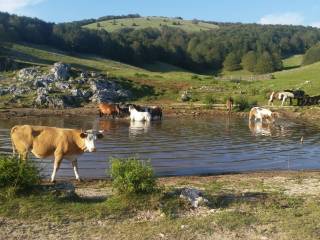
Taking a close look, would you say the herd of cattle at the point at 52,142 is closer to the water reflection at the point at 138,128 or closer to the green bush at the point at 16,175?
the green bush at the point at 16,175

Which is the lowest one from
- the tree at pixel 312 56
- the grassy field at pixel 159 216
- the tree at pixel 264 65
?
the grassy field at pixel 159 216

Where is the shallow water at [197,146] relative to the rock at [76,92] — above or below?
below

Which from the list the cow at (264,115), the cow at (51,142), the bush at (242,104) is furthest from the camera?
the bush at (242,104)

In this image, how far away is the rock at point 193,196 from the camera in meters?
12.9

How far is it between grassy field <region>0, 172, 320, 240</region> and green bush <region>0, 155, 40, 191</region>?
317mm

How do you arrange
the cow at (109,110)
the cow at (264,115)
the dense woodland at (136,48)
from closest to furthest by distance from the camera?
the cow at (264,115) → the cow at (109,110) → the dense woodland at (136,48)

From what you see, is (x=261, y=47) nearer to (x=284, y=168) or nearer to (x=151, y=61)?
(x=151, y=61)

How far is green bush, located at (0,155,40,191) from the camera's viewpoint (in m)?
12.7

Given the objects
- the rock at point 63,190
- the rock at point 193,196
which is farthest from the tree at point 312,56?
the rock at point 63,190

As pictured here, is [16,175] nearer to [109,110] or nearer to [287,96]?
[109,110]

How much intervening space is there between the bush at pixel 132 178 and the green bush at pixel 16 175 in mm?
1969

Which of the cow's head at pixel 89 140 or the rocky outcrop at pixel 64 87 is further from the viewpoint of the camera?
the rocky outcrop at pixel 64 87

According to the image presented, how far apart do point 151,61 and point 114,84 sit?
61.8m

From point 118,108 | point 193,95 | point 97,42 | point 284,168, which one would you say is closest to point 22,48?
point 97,42
